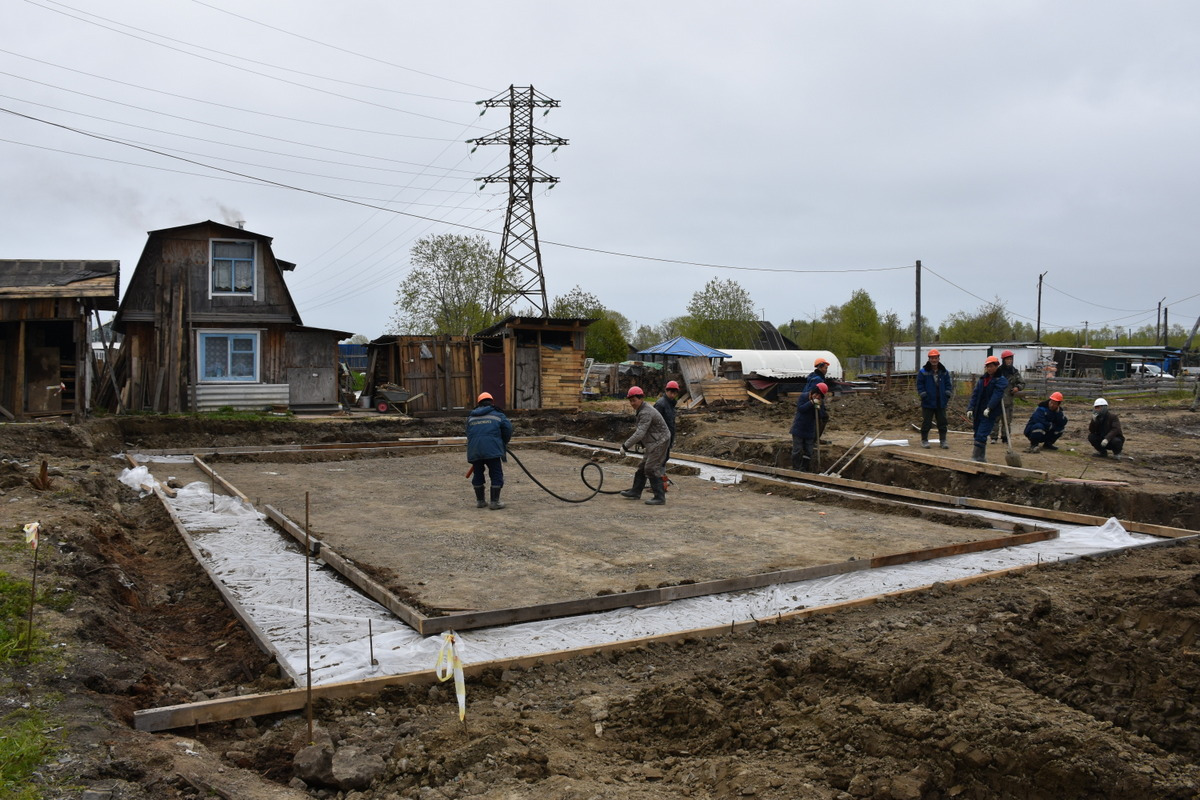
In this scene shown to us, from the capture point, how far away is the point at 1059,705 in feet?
13.2

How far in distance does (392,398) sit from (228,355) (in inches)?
172

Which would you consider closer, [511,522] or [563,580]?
[563,580]

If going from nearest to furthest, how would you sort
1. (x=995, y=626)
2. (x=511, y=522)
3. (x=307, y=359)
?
(x=995, y=626) < (x=511, y=522) < (x=307, y=359)

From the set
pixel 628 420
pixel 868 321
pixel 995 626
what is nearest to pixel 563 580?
pixel 995 626

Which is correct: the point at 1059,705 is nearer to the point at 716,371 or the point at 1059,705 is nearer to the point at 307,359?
the point at 307,359

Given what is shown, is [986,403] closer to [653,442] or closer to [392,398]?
[653,442]

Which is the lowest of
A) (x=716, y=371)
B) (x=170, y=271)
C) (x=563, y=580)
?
(x=563, y=580)

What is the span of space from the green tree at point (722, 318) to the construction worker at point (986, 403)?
3707cm

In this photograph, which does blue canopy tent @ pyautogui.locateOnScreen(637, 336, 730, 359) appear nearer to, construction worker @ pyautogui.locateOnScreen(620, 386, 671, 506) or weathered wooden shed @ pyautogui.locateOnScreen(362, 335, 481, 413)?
weathered wooden shed @ pyautogui.locateOnScreen(362, 335, 481, 413)

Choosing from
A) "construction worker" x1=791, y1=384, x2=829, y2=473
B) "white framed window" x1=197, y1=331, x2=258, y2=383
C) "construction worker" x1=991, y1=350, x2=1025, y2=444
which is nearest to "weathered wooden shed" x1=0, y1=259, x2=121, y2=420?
"white framed window" x1=197, y1=331, x2=258, y2=383

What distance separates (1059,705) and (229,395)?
21233 mm

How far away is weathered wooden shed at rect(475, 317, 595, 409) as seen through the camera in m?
25.0

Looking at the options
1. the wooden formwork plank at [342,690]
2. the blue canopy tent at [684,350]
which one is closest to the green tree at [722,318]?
the blue canopy tent at [684,350]

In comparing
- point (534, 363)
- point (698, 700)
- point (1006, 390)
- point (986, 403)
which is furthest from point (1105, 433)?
point (534, 363)
